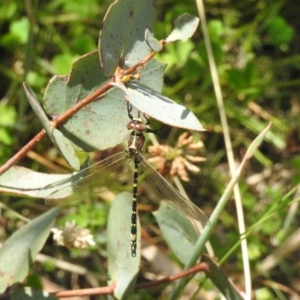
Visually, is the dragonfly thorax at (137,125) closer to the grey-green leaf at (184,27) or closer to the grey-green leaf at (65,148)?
the grey-green leaf at (65,148)

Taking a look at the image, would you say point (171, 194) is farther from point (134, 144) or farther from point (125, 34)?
point (125, 34)

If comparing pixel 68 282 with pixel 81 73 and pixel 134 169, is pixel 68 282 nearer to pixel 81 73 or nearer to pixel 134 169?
pixel 134 169

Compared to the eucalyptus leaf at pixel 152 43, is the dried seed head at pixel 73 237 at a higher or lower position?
lower

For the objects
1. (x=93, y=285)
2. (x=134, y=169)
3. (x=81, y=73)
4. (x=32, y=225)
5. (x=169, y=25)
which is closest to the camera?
(x=81, y=73)

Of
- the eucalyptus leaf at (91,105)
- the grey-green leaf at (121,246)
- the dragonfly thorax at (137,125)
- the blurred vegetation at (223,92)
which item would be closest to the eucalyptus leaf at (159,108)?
the eucalyptus leaf at (91,105)

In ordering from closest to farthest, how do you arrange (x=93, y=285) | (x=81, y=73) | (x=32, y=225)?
(x=81, y=73), (x=32, y=225), (x=93, y=285)

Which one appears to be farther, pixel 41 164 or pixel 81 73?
pixel 41 164

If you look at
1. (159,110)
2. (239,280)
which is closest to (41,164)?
(239,280)
